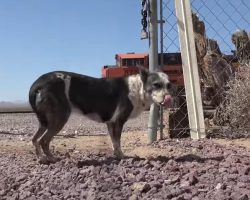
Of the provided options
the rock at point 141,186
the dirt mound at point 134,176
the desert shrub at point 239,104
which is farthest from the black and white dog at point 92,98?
the desert shrub at point 239,104

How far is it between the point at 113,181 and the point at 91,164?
957 millimetres

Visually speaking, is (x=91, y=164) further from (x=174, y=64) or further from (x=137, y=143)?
(x=174, y=64)

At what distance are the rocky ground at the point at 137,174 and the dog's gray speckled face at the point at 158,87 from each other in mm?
720

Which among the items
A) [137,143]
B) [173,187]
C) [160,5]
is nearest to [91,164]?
[173,187]

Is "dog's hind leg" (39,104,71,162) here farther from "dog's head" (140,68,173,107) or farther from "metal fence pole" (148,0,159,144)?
"metal fence pole" (148,0,159,144)

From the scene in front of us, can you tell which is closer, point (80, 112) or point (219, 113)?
point (80, 112)

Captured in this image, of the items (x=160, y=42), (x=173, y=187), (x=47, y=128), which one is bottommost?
(x=173, y=187)

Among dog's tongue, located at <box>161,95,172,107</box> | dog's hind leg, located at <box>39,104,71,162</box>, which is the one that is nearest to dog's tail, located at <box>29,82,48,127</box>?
dog's hind leg, located at <box>39,104,71,162</box>

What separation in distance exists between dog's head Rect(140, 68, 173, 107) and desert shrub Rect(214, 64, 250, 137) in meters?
1.67

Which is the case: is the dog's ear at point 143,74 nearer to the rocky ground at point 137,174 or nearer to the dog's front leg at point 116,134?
the dog's front leg at point 116,134

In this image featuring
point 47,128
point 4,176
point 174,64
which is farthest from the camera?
point 174,64

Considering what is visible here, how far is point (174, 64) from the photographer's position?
A: 1758cm

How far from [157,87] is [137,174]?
1.60m

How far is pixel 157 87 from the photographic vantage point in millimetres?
6477
